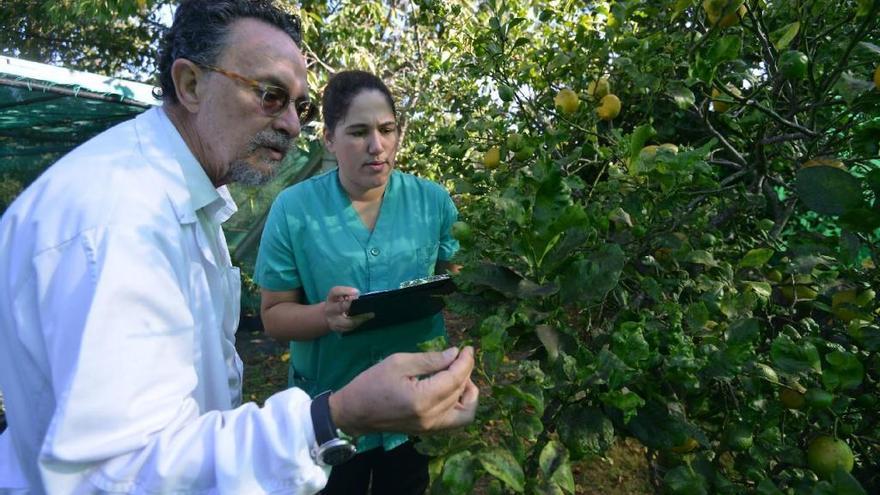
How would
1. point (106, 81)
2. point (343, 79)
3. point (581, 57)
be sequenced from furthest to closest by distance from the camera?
1. point (106, 81)
2. point (343, 79)
3. point (581, 57)

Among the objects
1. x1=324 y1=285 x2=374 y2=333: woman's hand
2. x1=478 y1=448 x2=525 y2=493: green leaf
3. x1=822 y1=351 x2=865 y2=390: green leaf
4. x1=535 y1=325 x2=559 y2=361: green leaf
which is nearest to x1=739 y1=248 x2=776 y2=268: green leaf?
x1=822 y1=351 x2=865 y2=390: green leaf

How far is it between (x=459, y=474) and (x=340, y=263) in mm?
1266

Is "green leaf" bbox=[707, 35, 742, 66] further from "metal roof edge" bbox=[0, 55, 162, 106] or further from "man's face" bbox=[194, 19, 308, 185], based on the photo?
"metal roof edge" bbox=[0, 55, 162, 106]

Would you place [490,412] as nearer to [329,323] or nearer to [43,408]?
[43,408]

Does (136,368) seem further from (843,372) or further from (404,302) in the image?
(843,372)

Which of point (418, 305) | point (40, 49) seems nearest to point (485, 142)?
point (418, 305)

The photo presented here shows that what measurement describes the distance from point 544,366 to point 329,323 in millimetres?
926

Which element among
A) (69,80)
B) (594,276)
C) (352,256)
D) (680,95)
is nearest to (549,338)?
(594,276)

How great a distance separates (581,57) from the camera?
1.79m

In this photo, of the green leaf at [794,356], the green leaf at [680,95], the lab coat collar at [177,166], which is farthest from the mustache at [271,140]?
the green leaf at [794,356]

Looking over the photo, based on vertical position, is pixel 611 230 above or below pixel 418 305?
above

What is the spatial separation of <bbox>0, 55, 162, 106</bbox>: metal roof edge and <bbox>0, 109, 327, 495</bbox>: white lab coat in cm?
310

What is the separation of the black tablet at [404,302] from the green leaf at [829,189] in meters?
0.79

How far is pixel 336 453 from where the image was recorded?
0.96 meters
